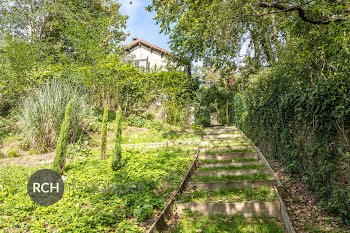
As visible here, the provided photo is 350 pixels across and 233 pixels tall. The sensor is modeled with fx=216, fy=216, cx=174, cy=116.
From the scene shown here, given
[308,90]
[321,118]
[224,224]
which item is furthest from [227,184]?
[308,90]

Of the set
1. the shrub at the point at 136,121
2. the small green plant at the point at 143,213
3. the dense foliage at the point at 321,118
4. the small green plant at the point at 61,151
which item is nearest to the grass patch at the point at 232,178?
the dense foliage at the point at 321,118

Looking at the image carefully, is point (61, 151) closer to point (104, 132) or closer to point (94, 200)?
point (104, 132)

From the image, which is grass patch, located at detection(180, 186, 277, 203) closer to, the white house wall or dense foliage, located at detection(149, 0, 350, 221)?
dense foliage, located at detection(149, 0, 350, 221)

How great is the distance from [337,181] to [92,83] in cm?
1107

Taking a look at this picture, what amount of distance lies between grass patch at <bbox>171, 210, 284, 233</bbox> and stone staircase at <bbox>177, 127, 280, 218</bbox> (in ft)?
0.52

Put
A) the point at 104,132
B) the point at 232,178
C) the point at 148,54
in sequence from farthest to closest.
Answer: the point at 148,54
the point at 104,132
the point at 232,178

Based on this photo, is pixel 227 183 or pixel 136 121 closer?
pixel 227 183

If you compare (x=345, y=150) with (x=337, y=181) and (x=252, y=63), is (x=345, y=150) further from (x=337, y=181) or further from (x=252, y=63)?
(x=252, y=63)

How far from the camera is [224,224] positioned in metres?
3.44

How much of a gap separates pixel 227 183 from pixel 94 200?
2811mm

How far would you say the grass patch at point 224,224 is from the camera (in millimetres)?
3223

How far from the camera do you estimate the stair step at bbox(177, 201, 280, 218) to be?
3701 mm

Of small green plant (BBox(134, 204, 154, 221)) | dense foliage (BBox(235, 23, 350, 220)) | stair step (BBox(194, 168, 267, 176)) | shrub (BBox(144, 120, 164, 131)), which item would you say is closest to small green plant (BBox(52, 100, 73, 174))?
small green plant (BBox(134, 204, 154, 221))

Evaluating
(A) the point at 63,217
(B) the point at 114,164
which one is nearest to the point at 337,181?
(A) the point at 63,217
